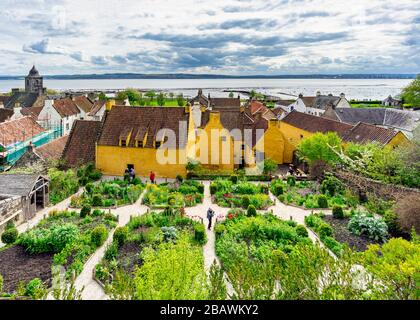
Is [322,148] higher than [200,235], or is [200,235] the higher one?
[322,148]

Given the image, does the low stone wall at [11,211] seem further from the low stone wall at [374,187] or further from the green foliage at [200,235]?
the low stone wall at [374,187]

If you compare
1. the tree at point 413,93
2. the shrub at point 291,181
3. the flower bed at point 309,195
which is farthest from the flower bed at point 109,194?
the tree at point 413,93

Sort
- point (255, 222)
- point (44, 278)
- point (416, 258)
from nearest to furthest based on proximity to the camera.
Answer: point (416, 258), point (44, 278), point (255, 222)

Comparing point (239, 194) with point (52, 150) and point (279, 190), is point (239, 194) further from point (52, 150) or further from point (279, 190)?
point (52, 150)

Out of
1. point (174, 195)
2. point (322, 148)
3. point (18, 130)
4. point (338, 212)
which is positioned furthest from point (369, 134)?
point (18, 130)

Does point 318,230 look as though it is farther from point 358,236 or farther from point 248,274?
point 248,274

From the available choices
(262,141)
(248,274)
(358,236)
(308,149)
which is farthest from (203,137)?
(248,274)
